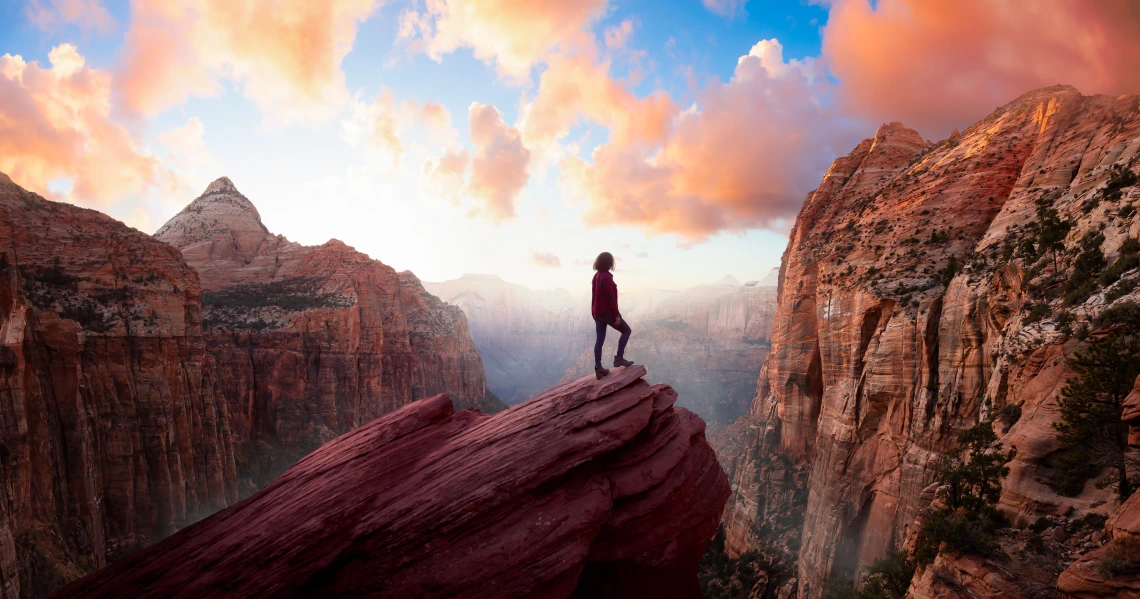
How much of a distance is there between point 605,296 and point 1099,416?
12.8 meters

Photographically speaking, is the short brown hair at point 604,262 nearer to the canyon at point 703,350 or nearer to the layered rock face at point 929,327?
the layered rock face at point 929,327

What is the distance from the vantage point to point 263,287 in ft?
211

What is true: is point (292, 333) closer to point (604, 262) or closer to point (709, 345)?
point (604, 262)

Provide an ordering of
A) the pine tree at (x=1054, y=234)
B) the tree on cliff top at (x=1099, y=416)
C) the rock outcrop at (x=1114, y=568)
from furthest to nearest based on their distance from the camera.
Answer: the pine tree at (x=1054, y=234)
the tree on cliff top at (x=1099, y=416)
the rock outcrop at (x=1114, y=568)

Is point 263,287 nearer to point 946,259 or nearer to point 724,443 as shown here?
point 724,443

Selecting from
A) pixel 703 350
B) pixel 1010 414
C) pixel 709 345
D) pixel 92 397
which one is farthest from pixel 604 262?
pixel 709 345

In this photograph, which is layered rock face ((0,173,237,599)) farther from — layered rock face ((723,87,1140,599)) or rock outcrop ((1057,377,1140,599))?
layered rock face ((723,87,1140,599))

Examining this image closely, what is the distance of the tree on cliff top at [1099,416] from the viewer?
384 inches

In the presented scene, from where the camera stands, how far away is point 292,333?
190 ft

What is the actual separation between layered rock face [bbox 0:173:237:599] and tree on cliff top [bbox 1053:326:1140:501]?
3902 centimetres

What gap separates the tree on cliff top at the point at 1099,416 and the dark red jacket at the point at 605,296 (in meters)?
11.9

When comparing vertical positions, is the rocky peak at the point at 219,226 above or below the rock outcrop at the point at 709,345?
above

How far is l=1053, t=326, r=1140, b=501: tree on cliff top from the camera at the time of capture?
384 inches

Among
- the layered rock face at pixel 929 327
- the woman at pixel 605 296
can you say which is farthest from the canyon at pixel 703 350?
the woman at pixel 605 296
